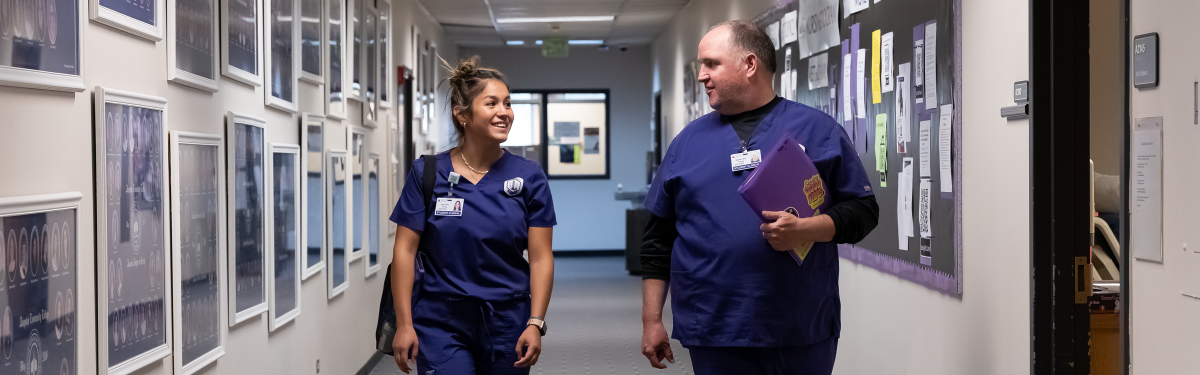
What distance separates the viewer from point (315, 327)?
448 centimetres

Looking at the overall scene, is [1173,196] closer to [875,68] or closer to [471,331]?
[471,331]

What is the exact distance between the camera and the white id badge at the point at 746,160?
214cm

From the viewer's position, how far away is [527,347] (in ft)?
7.99

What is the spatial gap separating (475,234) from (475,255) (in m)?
0.05

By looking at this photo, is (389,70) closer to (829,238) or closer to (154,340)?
(154,340)

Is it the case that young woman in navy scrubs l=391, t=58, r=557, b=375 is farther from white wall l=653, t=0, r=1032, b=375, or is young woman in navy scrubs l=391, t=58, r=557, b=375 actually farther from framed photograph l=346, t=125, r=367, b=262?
framed photograph l=346, t=125, r=367, b=262

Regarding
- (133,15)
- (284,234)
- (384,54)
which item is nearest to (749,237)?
(133,15)

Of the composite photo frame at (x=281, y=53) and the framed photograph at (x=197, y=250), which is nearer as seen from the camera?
the framed photograph at (x=197, y=250)

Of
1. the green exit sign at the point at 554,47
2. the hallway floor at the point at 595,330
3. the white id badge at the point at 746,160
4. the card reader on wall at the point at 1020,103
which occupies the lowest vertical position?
the hallway floor at the point at 595,330

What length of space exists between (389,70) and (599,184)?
7.42 metres

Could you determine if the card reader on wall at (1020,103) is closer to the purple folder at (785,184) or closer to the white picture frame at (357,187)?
the purple folder at (785,184)

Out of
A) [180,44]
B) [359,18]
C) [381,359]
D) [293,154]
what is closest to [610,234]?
[381,359]

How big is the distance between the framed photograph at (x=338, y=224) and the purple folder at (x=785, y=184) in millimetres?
3084

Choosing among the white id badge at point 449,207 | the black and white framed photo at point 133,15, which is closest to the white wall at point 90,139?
the black and white framed photo at point 133,15
